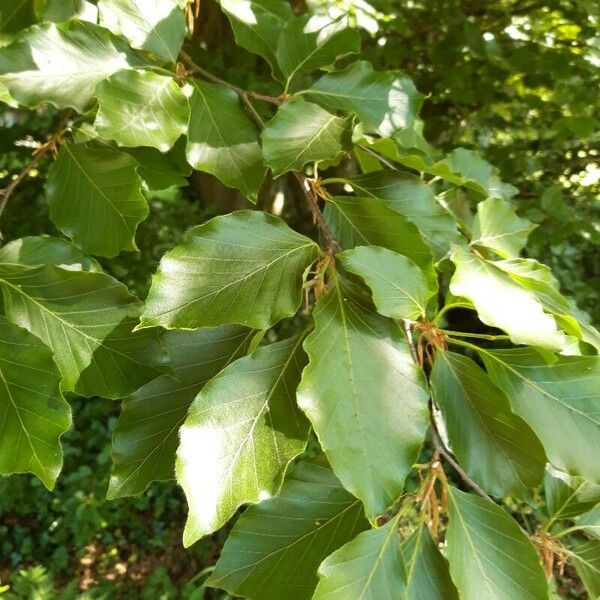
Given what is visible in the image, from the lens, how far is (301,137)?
74cm

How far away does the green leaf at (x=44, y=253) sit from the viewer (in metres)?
0.76

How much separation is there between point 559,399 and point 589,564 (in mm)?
300

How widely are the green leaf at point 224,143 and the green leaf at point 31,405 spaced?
0.97 ft

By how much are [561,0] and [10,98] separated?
2.23 meters

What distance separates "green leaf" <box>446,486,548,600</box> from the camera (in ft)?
2.04

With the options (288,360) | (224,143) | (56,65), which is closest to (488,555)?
(288,360)

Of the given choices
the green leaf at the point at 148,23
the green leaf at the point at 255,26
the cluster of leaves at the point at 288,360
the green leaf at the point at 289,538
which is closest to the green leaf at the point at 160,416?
the cluster of leaves at the point at 288,360

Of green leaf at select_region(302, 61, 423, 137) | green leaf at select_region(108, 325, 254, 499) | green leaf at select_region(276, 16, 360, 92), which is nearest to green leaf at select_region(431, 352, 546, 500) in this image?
green leaf at select_region(108, 325, 254, 499)

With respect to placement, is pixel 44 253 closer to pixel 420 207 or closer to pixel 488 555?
pixel 420 207

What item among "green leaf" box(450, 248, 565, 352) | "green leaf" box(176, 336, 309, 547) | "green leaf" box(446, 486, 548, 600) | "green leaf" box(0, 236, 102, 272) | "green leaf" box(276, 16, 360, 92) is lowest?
"green leaf" box(446, 486, 548, 600)

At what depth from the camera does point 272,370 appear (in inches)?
24.8

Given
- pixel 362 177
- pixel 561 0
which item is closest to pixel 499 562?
pixel 362 177

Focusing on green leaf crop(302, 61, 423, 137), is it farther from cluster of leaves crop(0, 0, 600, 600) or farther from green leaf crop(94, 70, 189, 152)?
green leaf crop(94, 70, 189, 152)

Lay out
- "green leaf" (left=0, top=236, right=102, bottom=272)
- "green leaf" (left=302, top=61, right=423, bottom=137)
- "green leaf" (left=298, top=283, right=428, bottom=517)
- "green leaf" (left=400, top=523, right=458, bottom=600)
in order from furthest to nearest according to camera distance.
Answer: "green leaf" (left=302, top=61, right=423, bottom=137) < "green leaf" (left=0, top=236, right=102, bottom=272) < "green leaf" (left=400, top=523, right=458, bottom=600) < "green leaf" (left=298, top=283, right=428, bottom=517)
